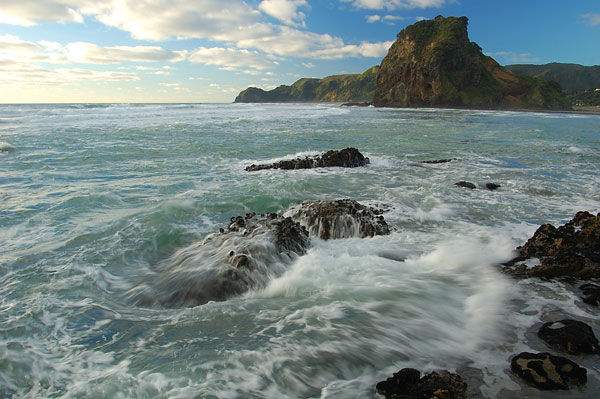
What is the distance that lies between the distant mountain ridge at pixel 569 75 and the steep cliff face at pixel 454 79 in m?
96.1

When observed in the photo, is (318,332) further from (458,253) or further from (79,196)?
(79,196)

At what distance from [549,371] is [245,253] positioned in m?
3.71

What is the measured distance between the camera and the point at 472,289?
434 cm

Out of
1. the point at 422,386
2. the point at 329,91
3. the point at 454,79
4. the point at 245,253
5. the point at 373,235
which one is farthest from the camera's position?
the point at 329,91

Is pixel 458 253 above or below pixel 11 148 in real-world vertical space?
below

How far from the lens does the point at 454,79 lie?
277 feet

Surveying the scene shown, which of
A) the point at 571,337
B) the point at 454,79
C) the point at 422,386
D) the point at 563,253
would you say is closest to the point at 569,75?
the point at 454,79

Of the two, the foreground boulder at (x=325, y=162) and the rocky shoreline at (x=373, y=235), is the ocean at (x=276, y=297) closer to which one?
the rocky shoreline at (x=373, y=235)

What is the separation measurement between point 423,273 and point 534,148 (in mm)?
16776

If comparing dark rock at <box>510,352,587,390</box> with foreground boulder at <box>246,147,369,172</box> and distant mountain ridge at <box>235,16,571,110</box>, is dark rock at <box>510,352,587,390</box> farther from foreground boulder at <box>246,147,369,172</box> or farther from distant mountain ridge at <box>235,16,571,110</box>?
distant mountain ridge at <box>235,16,571,110</box>

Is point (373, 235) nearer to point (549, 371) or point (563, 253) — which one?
point (563, 253)

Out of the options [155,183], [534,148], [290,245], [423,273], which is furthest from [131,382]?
[534,148]

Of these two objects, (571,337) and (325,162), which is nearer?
(571,337)

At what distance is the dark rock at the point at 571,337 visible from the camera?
2.94 m
